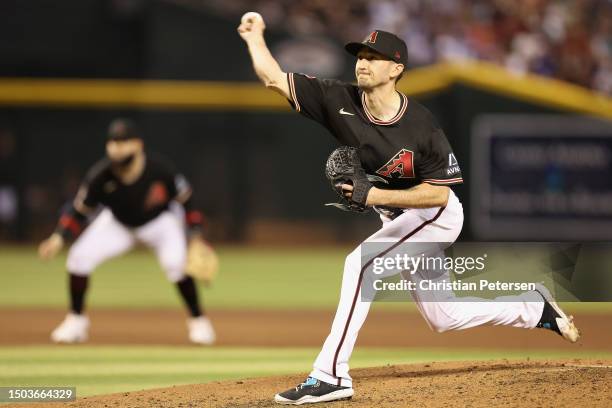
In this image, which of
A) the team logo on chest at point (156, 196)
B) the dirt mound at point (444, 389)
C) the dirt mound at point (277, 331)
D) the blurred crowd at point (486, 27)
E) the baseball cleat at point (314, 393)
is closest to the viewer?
the dirt mound at point (444, 389)

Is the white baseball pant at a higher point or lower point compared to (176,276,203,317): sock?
higher

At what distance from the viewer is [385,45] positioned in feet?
16.3

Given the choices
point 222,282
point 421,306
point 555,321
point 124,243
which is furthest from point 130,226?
point 222,282

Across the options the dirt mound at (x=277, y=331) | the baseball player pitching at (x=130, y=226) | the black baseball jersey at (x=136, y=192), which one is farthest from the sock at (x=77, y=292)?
the black baseball jersey at (x=136, y=192)

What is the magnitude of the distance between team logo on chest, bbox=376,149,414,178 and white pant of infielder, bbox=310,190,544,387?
22 centimetres

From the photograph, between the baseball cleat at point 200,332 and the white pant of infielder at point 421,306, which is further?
the baseball cleat at point 200,332

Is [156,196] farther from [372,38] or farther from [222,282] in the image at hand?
[222,282]

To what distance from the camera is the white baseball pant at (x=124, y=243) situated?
26.5 ft

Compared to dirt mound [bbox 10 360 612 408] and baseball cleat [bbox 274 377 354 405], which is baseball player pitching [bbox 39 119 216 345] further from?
baseball cleat [bbox 274 377 354 405]

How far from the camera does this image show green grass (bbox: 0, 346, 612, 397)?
20.4 ft

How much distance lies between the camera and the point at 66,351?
7.46 meters

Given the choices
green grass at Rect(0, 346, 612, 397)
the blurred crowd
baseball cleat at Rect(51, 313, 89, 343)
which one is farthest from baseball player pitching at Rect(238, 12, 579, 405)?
the blurred crowd

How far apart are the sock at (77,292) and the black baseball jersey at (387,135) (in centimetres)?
344

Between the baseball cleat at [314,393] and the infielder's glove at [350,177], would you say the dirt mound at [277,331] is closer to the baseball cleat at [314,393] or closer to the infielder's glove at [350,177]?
the baseball cleat at [314,393]
